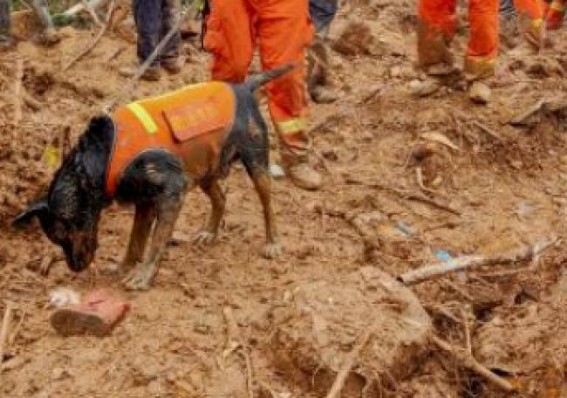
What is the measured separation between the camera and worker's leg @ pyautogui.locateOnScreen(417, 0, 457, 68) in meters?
7.20

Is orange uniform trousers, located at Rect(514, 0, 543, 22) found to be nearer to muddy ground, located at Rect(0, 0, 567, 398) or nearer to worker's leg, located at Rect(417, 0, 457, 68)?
muddy ground, located at Rect(0, 0, 567, 398)

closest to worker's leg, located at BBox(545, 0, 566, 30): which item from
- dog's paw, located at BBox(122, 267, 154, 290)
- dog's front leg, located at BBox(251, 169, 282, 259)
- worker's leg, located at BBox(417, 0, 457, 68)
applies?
worker's leg, located at BBox(417, 0, 457, 68)

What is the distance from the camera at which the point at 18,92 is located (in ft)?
21.5

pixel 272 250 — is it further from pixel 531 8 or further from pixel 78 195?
pixel 531 8

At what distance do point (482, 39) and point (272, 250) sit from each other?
2725 mm

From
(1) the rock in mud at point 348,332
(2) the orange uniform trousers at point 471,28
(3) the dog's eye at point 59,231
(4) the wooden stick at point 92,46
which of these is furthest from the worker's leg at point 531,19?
(3) the dog's eye at point 59,231

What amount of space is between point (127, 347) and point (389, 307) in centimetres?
122

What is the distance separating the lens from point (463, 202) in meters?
6.35

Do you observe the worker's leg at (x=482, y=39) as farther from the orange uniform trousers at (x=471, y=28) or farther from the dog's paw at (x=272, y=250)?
the dog's paw at (x=272, y=250)

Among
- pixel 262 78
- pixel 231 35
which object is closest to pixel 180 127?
pixel 262 78

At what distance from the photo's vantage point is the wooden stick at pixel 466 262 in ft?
16.3

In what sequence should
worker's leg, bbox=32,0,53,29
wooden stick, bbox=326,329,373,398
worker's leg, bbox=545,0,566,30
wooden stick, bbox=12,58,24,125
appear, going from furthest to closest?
worker's leg, bbox=545,0,566,30 < worker's leg, bbox=32,0,53,29 < wooden stick, bbox=12,58,24,125 < wooden stick, bbox=326,329,373,398

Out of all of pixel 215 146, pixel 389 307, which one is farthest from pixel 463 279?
pixel 215 146

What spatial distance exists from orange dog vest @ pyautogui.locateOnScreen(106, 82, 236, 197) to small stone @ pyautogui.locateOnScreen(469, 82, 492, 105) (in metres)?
2.93
